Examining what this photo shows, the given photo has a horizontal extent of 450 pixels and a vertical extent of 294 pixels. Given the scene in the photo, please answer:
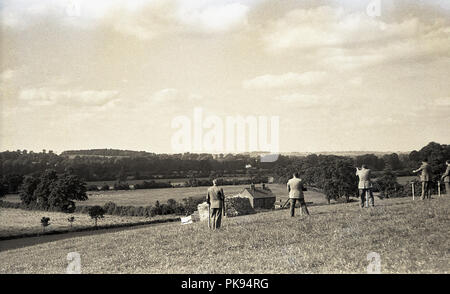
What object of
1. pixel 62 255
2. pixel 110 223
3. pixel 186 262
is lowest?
pixel 110 223

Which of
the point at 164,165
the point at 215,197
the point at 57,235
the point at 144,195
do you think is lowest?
the point at 57,235

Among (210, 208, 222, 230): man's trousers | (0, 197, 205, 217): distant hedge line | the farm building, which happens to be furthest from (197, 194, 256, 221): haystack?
(0, 197, 205, 217): distant hedge line

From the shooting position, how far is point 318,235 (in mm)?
17016

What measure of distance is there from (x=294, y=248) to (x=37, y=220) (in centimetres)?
4318

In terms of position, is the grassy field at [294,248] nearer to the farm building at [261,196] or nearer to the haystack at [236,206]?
the haystack at [236,206]

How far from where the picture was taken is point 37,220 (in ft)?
160

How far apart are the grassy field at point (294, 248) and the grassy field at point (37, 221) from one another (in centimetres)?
2722

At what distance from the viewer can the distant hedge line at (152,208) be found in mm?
51750

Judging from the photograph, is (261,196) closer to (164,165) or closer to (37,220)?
(164,165)

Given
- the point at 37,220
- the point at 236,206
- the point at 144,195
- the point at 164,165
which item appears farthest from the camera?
the point at 144,195

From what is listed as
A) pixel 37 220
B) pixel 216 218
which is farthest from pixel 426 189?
pixel 37 220
